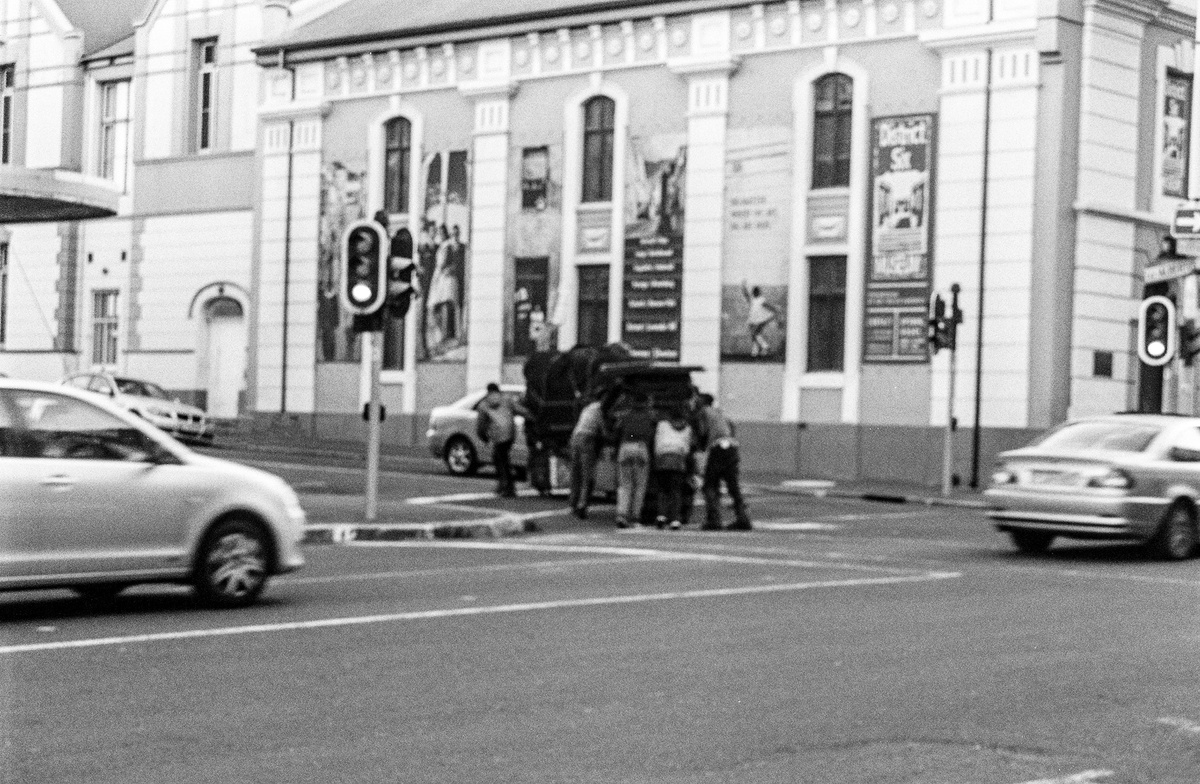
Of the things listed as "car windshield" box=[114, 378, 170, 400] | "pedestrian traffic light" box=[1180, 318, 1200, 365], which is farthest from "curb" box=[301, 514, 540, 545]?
"car windshield" box=[114, 378, 170, 400]

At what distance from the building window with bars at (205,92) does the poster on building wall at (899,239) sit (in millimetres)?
17117

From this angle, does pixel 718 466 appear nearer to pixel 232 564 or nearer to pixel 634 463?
pixel 634 463

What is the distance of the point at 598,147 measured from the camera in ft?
132

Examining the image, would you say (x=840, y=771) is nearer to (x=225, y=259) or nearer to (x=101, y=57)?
(x=225, y=259)

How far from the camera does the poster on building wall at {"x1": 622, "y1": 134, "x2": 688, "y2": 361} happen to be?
127ft

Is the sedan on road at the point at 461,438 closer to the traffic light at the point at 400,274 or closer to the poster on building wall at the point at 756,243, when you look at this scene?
the poster on building wall at the point at 756,243

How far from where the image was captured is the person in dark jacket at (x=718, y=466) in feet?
82.4

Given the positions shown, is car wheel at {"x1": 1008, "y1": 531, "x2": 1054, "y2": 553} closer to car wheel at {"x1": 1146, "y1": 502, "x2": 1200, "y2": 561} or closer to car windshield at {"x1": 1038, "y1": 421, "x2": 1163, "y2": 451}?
car windshield at {"x1": 1038, "y1": 421, "x2": 1163, "y2": 451}

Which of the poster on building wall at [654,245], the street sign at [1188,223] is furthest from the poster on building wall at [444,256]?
the street sign at [1188,223]

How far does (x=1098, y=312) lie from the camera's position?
35625mm

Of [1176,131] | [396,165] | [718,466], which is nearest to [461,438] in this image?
[718,466]

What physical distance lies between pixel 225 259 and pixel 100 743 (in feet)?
127

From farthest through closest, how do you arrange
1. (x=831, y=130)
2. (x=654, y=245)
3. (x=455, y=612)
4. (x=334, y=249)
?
(x=334, y=249) < (x=654, y=245) < (x=831, y=130) < (x=455, y=612)

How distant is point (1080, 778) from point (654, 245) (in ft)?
102
